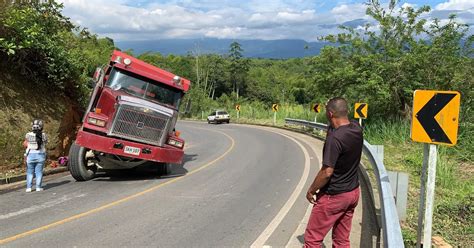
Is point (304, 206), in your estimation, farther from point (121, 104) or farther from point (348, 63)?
point (348, 63)

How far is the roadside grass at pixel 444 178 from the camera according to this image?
21.3ft

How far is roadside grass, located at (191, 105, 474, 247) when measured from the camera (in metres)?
6.50

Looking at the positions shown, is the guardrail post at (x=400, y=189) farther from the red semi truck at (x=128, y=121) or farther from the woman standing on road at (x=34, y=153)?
the woman standing on road at (x=34, y=153)

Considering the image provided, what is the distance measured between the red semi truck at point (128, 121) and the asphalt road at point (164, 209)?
559mm

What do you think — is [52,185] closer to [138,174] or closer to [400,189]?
[138,174]

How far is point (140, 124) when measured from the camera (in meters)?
11.4

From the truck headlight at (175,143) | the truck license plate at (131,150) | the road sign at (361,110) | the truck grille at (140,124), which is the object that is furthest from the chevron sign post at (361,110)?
the truck license plate at (131,150)

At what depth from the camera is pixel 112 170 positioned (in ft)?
43.8

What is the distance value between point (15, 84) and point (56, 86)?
166 cm

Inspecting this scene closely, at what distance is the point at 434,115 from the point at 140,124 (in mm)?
7998

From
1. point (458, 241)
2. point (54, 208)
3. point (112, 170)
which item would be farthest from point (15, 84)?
point (458, 241)

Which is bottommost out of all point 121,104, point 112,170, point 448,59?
point 112,170

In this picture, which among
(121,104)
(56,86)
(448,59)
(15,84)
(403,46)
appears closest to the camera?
(121,104)

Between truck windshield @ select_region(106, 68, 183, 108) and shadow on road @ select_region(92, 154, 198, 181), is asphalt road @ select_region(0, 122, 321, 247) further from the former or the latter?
truck windshield @ select_region(106, 68, 183, 108)
